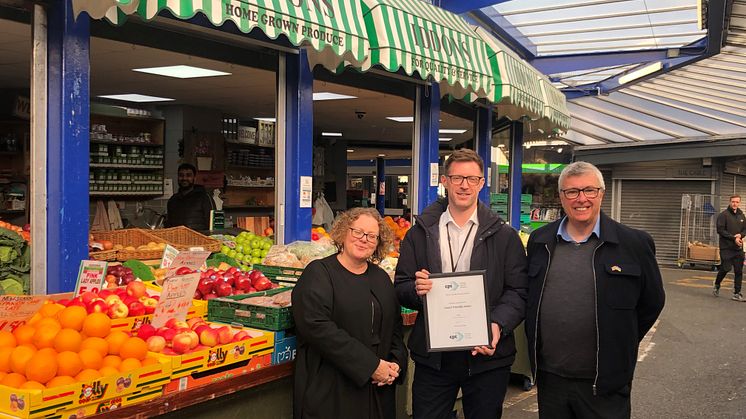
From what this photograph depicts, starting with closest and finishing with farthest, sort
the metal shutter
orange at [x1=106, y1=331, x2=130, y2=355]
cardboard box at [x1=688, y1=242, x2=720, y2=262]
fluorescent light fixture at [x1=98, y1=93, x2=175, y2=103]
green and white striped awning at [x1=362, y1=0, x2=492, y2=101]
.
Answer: orange at [x1=106, y1=331, x2=130, y2=355], green and white striped awning at [x1=362, y1=0, x2=492, y2=101], fluorescent light fixture at [x1=98, y1=93, x2=175, y2=103], cardboard box at [x1=688, y1=242, x2=720, y2=262], the metal shutter

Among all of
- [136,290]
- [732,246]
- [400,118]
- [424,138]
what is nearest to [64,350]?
[136,290]

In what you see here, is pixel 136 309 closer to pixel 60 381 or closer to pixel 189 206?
pixel 60 381

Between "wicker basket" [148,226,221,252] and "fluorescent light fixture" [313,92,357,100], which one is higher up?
"fluorescent light fixture" [313,92,357,100]

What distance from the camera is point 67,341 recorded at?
10.4 feet

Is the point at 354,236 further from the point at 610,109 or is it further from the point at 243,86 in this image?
the point at 610,109

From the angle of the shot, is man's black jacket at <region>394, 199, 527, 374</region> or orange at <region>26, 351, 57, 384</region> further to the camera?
man's black jacket at <region>394, 199, 527, 374</region>

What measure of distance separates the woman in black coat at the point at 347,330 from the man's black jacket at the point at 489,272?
0.14 m

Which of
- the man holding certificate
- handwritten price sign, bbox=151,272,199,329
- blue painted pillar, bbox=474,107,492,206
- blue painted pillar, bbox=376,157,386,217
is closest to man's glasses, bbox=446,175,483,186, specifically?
the man holding certificate

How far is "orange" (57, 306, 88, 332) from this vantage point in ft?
11.0

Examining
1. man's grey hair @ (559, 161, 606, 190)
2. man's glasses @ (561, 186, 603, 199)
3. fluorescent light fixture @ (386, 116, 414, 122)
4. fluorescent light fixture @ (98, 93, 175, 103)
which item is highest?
fluorescent light fixture @ (98, 93, 175, 103)

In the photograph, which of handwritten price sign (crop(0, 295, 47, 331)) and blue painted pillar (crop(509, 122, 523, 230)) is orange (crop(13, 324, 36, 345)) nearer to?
handwritten price sign (crop(0, 295, 47, 331))

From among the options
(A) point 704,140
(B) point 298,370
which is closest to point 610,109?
(A) point 704,140

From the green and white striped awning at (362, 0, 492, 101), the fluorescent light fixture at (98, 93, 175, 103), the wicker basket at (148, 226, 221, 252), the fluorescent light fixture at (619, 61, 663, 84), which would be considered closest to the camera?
the green and white striped awning at (362, 0, 492, 101)

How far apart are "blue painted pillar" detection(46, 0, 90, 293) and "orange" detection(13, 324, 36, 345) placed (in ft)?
4.74
